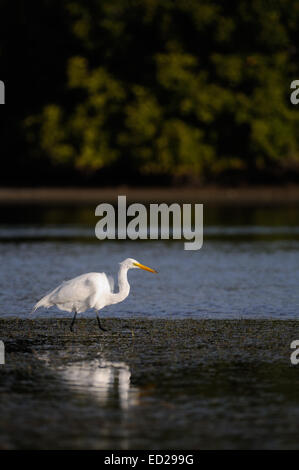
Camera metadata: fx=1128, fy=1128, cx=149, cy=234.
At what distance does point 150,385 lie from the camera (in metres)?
9.84

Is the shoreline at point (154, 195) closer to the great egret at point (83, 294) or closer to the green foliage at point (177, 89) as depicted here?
the green foliage at point (177, 89)

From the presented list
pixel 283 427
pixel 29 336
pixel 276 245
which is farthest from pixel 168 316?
pixel 276 245

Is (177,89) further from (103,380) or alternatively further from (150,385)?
(150,385)

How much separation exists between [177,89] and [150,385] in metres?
41.6

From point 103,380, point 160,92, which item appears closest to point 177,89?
point 160,92

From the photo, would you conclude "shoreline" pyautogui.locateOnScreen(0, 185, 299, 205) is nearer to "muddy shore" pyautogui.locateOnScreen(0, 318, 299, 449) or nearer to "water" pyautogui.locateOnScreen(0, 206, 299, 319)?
"water" pyautogui.locateOnScreen(0, 206, 299, 319)

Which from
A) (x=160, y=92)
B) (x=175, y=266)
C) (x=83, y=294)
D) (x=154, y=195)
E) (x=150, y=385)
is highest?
(x=160, y=92)

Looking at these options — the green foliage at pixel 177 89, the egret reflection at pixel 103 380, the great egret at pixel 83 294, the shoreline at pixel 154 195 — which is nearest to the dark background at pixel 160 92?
the green foliage at pixel 177 89

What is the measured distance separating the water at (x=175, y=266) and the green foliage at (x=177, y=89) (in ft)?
57.6

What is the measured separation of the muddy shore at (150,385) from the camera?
8.14 metres

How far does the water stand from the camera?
14953 mm

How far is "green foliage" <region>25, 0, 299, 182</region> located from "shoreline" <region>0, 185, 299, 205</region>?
4.15ft

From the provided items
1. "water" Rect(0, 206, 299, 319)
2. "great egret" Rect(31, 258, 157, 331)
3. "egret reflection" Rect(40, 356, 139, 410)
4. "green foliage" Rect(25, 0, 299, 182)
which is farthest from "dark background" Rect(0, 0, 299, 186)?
"egret reflection" Rect(40, 356, 139, 410)
